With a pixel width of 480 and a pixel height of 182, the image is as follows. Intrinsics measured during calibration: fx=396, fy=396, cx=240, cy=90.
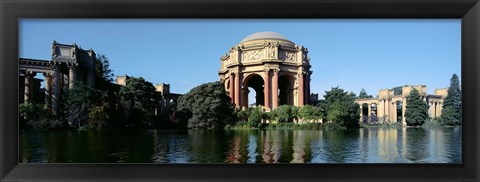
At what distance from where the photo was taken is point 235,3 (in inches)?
121

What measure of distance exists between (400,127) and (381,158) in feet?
5.78

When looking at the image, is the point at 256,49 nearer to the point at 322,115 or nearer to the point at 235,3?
the point at 322,115

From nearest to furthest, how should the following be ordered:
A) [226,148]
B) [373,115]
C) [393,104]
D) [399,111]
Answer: [226,148] < [393,104] < [399,111] < [373,115]

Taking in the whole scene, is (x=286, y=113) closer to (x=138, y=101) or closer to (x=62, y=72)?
(x=138, y=101)

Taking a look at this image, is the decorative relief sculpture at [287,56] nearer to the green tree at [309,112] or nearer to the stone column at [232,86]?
the stone column at [232,86]

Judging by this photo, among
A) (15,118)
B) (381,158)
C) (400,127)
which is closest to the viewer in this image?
(15,118)

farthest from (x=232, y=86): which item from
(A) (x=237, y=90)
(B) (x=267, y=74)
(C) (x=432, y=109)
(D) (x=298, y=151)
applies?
(C) (x=432, y=109)

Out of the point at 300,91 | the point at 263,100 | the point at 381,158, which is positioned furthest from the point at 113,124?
the point at 263,100

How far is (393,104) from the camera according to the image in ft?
24.7

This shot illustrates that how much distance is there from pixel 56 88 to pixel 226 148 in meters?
3.35

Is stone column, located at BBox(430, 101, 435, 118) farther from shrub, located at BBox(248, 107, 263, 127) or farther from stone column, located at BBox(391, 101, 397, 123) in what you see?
shrub, located at BBox(248, 107, 263, 127)

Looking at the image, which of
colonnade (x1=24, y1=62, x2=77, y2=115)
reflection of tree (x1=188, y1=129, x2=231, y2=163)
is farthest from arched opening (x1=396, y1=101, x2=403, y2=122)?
colonnade (x1=24, y1=62, x2=77, y2=115)

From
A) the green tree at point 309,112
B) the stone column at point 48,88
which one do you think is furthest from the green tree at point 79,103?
the green tree at point 309,112

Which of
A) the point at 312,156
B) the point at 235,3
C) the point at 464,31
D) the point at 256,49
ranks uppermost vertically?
the point at 256,49
